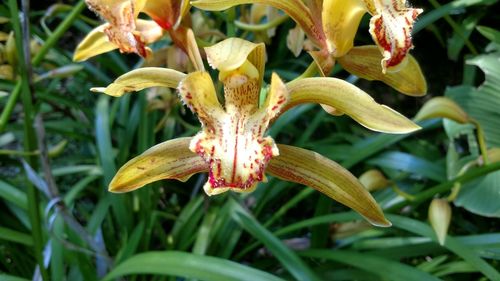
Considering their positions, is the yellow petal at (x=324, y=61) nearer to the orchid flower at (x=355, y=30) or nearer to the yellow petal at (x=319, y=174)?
the orchid flower at (x=355, y=30)

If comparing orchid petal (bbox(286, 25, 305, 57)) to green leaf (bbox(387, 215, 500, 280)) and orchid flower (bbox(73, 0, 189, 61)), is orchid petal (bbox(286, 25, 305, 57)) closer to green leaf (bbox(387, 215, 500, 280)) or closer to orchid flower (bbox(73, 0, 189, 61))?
orchid flower (bbox(73, 0, 189, 61))

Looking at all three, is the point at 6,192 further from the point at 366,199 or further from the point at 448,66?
the point at 448,66

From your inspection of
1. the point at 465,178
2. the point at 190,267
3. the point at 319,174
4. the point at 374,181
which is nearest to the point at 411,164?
the point at 374,181

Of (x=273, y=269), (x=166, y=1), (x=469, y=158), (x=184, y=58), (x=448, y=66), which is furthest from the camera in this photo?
(x=448, y=66)

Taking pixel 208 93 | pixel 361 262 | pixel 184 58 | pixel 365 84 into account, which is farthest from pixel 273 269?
pixel 208 93

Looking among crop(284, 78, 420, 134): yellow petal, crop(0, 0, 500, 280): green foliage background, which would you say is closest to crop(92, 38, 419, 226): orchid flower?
crop(284, 78, 420, 134): yellow petal

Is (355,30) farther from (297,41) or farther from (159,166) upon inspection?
(159,166)
